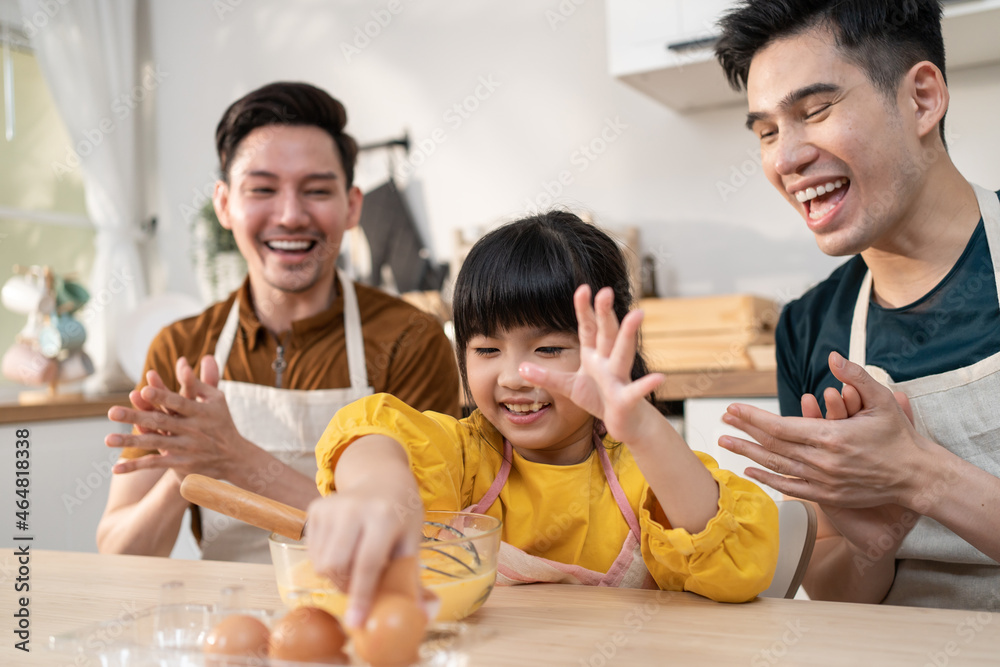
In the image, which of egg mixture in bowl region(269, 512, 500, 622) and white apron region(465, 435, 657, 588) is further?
white apron region(465, 435, 657, 588)

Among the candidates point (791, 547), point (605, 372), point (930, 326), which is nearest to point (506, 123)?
point (930, 326)

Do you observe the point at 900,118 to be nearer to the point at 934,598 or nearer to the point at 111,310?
the point at 934,598

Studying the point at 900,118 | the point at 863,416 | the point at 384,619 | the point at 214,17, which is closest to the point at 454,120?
the point at 214,17

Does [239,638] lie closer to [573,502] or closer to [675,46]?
[573,502]

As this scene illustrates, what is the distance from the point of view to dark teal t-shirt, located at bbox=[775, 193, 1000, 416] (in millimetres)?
1147

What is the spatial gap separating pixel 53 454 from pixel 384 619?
2306 mm

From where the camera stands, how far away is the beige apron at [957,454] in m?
1.09

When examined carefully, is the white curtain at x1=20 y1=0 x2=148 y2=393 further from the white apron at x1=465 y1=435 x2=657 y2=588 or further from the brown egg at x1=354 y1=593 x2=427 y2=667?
the brown egg at x1=354 y1=593 x2=427 y2=667

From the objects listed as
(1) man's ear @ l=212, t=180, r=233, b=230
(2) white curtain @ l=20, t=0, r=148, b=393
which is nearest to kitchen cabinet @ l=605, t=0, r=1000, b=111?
(1) man's ear @ l=212, t=180, r=233, b=230

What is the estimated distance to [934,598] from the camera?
3.68 ft

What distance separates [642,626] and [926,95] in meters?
0.94

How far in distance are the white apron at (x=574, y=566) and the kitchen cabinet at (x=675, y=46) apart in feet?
4.89

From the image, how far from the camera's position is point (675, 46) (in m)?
2.13

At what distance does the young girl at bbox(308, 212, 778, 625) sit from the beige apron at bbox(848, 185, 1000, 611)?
0.41 m
